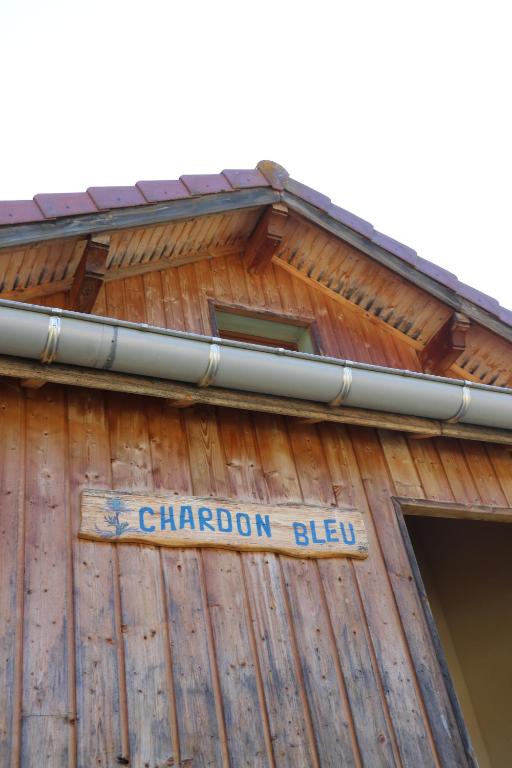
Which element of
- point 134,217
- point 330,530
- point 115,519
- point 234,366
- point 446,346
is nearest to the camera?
point 115,519

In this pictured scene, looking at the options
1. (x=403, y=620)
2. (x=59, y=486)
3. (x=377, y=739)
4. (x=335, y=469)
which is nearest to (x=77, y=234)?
(x=59, y=486)

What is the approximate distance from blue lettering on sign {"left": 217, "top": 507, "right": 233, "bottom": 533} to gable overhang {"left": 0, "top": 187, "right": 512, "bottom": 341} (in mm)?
1891

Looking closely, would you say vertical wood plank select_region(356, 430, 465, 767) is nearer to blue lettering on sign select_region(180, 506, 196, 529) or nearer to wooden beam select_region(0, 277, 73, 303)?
blue lettering on sign select_region(180, 506, 196, 529)

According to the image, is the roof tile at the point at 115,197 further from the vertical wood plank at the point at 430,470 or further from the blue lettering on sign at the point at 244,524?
the vertical wood plank at the point at 430,470

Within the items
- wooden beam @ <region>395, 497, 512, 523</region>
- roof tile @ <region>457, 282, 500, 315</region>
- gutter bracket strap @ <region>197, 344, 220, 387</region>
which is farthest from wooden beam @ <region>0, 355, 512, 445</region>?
roof tile @ <region>457, 282, 500, 315</region>

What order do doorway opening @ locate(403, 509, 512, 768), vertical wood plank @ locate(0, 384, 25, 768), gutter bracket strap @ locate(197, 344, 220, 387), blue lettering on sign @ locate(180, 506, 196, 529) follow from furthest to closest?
doorway opening @ locate(403, 509, 512, 768) → gutter bracket strap @ locate(197, 344, 220, 387) → blue lettering on sign @ locate(180, 506, 196, 529) → vertical wood plank @ locate(0, 384, 25, 768)

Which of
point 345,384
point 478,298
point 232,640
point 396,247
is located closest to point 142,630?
point 232,640

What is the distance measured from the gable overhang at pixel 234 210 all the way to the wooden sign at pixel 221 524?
1571mm

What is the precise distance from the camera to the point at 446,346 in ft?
21.1

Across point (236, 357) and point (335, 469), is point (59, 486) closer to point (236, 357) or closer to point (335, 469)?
point (236, 357)

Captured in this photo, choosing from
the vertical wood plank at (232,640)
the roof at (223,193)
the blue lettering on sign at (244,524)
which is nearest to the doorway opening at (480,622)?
the roof at (223,193)

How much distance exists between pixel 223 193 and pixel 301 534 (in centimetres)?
257

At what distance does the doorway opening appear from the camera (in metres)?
6.97

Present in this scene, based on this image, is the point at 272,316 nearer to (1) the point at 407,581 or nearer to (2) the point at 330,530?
(2) the point at 330,530
